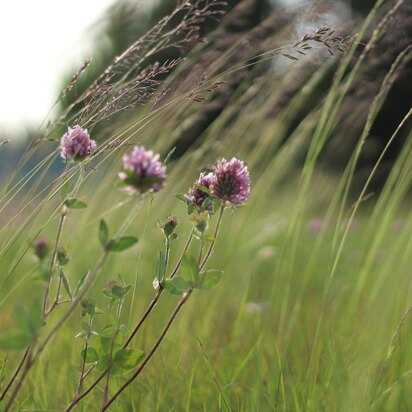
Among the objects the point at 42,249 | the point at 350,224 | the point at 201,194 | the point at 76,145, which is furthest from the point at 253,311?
the point at 42,249

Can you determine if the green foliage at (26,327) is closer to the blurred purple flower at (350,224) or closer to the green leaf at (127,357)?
the green leaf at (127,357)

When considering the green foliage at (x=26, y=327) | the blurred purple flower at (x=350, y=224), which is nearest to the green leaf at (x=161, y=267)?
the green foliage at (x=26, y=327)

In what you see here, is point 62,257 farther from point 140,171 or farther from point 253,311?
point 253,311

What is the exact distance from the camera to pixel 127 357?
0.91 m

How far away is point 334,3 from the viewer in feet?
5.26

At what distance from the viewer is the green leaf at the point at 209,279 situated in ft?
2.82

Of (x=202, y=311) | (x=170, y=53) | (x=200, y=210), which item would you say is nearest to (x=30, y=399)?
(x=200, y=210)

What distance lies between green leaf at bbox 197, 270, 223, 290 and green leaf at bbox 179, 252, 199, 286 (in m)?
0.01

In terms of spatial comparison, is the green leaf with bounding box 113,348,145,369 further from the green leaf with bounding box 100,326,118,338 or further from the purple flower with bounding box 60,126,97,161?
the purple flower with bounding box 60,126,97,161

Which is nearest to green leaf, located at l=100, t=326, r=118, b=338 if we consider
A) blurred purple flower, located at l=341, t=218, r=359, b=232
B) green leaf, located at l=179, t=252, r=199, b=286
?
green leaf, located at l=179, t=252, r=199, b=286

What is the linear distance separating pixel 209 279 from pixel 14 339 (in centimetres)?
27

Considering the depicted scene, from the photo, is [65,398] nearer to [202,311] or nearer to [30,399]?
[30,399]

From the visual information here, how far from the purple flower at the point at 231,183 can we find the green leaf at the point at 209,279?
118 millimetres

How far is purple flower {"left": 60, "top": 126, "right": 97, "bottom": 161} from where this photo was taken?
0.92m
